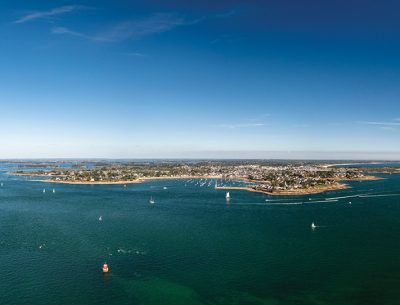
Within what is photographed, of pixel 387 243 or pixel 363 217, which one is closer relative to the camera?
pixel 387 243

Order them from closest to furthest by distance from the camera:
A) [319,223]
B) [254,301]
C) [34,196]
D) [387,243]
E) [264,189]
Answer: [254,301]
[387,243]
[319,223]
[34,196]
[264,189]

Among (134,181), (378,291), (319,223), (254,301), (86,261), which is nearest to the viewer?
(254,301)

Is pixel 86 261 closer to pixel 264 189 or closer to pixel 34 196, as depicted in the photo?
pixel 34 196

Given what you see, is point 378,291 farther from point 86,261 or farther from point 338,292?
point 86,261

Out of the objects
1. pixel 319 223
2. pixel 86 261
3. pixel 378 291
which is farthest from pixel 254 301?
pixel 319 223

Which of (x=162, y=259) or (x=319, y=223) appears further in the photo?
(x=319, y=223)

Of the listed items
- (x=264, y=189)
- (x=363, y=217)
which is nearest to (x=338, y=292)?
(x=363, y=217)
